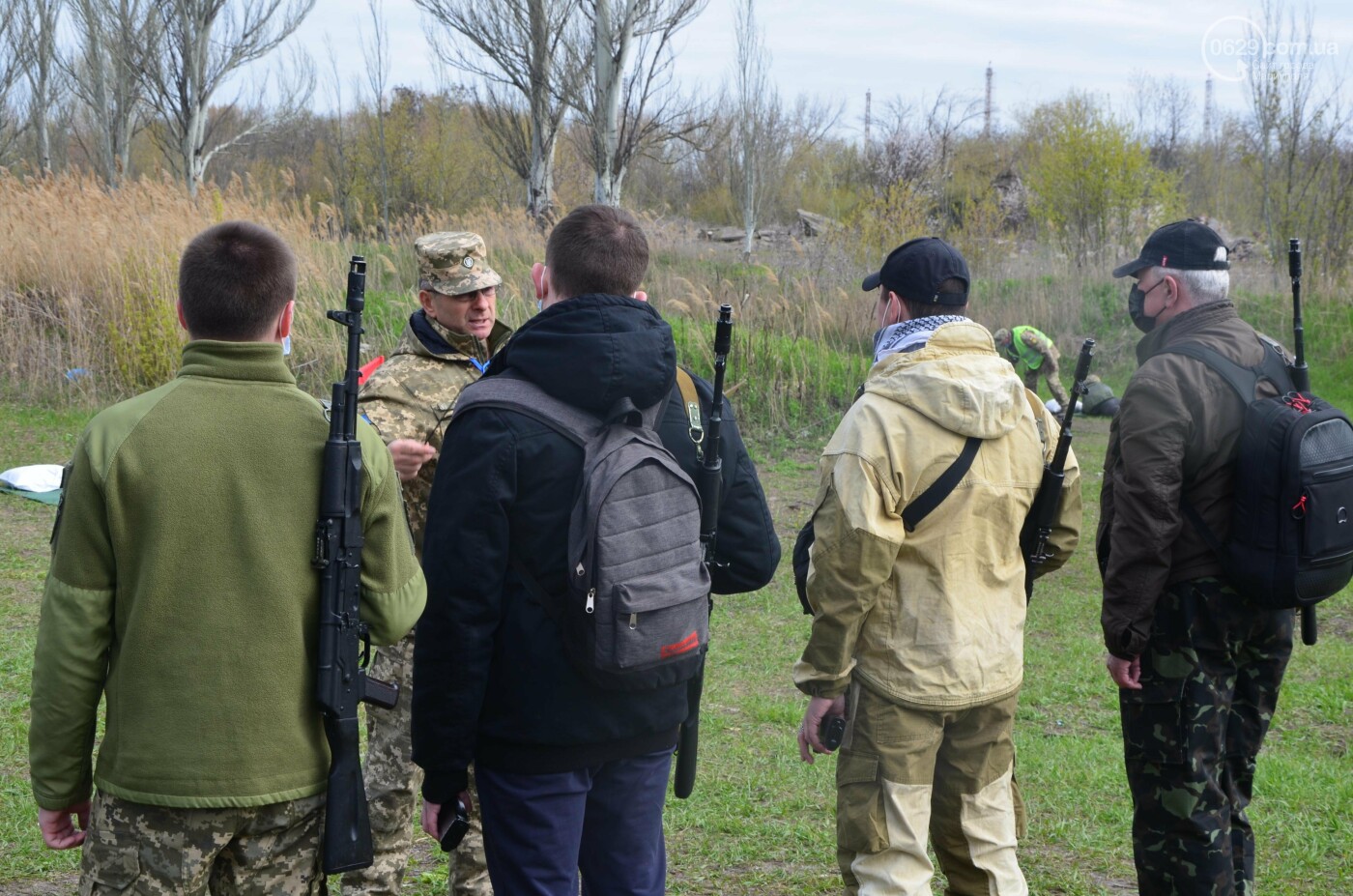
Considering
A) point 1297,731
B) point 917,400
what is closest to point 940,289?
point 917,400

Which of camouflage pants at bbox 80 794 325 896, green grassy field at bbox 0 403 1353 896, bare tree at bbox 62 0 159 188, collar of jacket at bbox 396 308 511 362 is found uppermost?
bare tree at bbox 62 0 159 188

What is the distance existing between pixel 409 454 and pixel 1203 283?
2.26 metres

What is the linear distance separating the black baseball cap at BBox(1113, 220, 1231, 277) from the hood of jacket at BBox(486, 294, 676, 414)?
165 cm

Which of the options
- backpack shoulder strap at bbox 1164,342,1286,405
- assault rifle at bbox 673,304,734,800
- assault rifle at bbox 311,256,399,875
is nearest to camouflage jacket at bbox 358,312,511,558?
assault rifle at bbox 673,304,734,800

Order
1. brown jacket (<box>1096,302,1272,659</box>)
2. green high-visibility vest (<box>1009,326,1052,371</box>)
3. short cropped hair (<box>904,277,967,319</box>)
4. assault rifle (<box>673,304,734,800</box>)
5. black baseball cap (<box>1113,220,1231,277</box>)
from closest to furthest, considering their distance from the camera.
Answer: assault rifle (<box>673,304,734,800</box>) < short cropped hair (<box>904,277,967,319</box>) < brown jacket (<box>1096,302,1272,659</box>) < black baseball cap (<box>1113,220,1231,277</box>) < green high-visibility vest (<box>1009,326,1052,371</box>)

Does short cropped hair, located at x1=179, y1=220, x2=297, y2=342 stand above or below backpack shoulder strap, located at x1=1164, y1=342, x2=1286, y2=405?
above

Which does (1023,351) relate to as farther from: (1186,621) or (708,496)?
(708,496)

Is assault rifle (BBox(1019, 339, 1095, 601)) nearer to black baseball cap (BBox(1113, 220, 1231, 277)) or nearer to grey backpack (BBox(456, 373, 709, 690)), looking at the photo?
black baseball cap (BBox(1113, 220, 1231, 277))

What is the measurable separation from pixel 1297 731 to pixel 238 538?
16.5 feet

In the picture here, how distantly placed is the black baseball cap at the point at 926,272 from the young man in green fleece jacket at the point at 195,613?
4.96 ft

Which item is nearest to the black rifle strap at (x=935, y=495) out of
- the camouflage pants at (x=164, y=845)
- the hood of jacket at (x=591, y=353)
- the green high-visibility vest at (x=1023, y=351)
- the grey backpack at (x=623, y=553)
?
the grey backpack at (x=623, y=553)

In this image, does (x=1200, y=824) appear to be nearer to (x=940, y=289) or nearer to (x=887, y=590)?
(x=887, y=590)

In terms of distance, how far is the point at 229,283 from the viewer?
6.79ft

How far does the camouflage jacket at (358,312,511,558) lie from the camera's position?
10.7 ft
